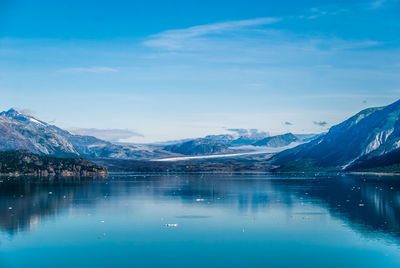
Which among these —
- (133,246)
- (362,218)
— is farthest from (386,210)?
(133,246)

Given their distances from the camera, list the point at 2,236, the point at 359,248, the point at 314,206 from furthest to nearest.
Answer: the point at 314,206 < the point at 2,236 < the point at 359,248

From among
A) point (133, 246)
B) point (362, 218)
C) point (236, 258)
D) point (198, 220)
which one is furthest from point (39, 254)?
point (362, 218)

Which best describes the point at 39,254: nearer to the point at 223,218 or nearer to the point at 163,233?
the point at 163,233

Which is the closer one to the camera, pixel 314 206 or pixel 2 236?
pixel 2 236

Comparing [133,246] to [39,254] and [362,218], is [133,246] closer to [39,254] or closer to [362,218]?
[39,254]

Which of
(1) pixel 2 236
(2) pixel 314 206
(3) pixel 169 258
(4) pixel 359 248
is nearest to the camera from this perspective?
(3) pixel 169 258

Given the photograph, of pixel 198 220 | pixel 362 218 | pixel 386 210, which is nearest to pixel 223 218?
pixel 198 220

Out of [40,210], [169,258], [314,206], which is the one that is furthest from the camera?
[314,206]

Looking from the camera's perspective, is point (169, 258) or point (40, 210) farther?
point (40, 210)

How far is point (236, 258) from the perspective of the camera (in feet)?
122

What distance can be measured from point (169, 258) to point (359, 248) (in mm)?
16057

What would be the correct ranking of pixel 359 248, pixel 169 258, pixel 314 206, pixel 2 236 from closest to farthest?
pixel 169 258 → pixel 359 248 → pixel 2 236 → pixel 314 206

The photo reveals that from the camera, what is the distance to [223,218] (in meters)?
57.6

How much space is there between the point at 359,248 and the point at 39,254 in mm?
26146
